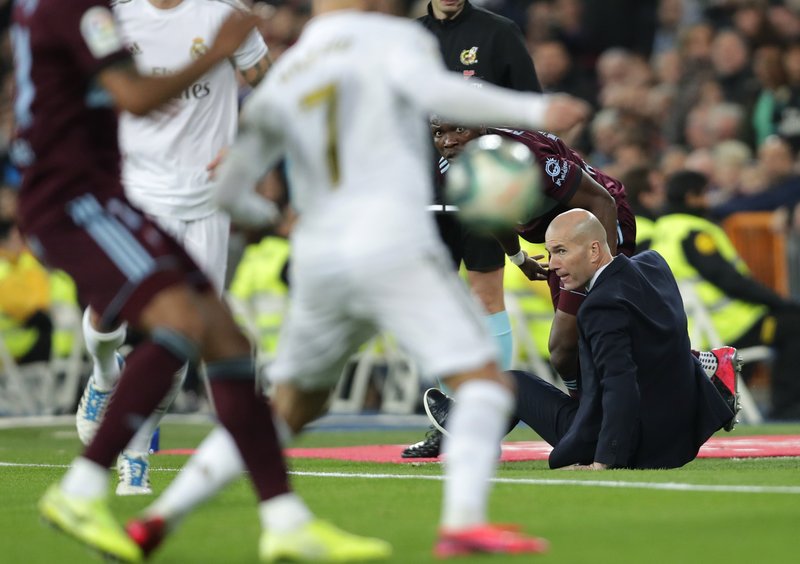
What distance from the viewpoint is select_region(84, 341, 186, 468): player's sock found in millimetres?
4660

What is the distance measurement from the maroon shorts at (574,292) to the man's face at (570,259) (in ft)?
1.55

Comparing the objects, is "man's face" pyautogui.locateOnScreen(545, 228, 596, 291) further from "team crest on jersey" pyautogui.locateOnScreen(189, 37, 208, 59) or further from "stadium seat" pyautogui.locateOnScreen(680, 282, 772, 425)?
"stadium seat" pyautogui.locateOnScreen(680, 282, 772, 425)

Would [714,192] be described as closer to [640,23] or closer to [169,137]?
[640,23]

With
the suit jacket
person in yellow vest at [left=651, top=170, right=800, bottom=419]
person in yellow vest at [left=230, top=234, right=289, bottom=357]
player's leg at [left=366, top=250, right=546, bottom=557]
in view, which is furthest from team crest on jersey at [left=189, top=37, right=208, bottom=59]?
person in yellow vest at [left=230, top=234, right=289, bottom=357]

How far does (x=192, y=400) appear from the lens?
53.8ft

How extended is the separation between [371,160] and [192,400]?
12.1m

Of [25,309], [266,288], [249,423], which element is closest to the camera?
[249,423]

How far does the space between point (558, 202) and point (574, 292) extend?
1.65 feet

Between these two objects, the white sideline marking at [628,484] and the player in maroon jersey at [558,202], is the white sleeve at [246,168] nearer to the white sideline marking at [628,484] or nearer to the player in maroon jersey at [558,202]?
the white sideline marking at [628,484]

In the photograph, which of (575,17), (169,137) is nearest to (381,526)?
(169,137)

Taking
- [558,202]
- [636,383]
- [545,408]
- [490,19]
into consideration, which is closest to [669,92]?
[490,19]

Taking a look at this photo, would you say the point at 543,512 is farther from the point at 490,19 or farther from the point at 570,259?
the point at 490,19

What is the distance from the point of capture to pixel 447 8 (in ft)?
28.2

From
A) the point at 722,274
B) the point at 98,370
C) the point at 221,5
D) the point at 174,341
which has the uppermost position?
the point at 221,5
